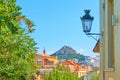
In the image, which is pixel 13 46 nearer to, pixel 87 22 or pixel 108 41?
pixel 87 22

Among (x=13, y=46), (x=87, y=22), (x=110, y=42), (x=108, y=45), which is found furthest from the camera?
(x=13, y=46)

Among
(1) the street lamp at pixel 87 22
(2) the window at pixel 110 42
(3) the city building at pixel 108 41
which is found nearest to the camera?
(3) the city building at pixel 108 41

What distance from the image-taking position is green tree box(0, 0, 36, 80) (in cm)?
1419

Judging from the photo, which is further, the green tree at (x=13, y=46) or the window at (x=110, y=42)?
the green tree at (x=13, y=46)

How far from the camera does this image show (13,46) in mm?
15516

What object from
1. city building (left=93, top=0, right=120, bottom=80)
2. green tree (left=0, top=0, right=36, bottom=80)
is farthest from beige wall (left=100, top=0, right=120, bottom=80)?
green tree (left=0, top=0, right=36, bottom=80)

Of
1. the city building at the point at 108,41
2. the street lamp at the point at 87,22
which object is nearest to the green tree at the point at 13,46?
the street lamp at the point at 87,22

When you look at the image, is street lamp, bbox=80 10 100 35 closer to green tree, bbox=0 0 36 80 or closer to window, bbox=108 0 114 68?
window, bbox=108 0 114 68

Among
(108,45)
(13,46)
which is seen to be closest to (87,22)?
(108,45)

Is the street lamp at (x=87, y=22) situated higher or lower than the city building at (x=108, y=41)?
higher

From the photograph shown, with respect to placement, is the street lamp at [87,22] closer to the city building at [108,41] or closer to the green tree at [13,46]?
the city building at [108,41]

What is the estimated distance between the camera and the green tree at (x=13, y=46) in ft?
46.5

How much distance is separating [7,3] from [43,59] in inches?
3055

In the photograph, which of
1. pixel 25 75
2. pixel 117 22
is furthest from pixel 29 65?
pixel 117 22
